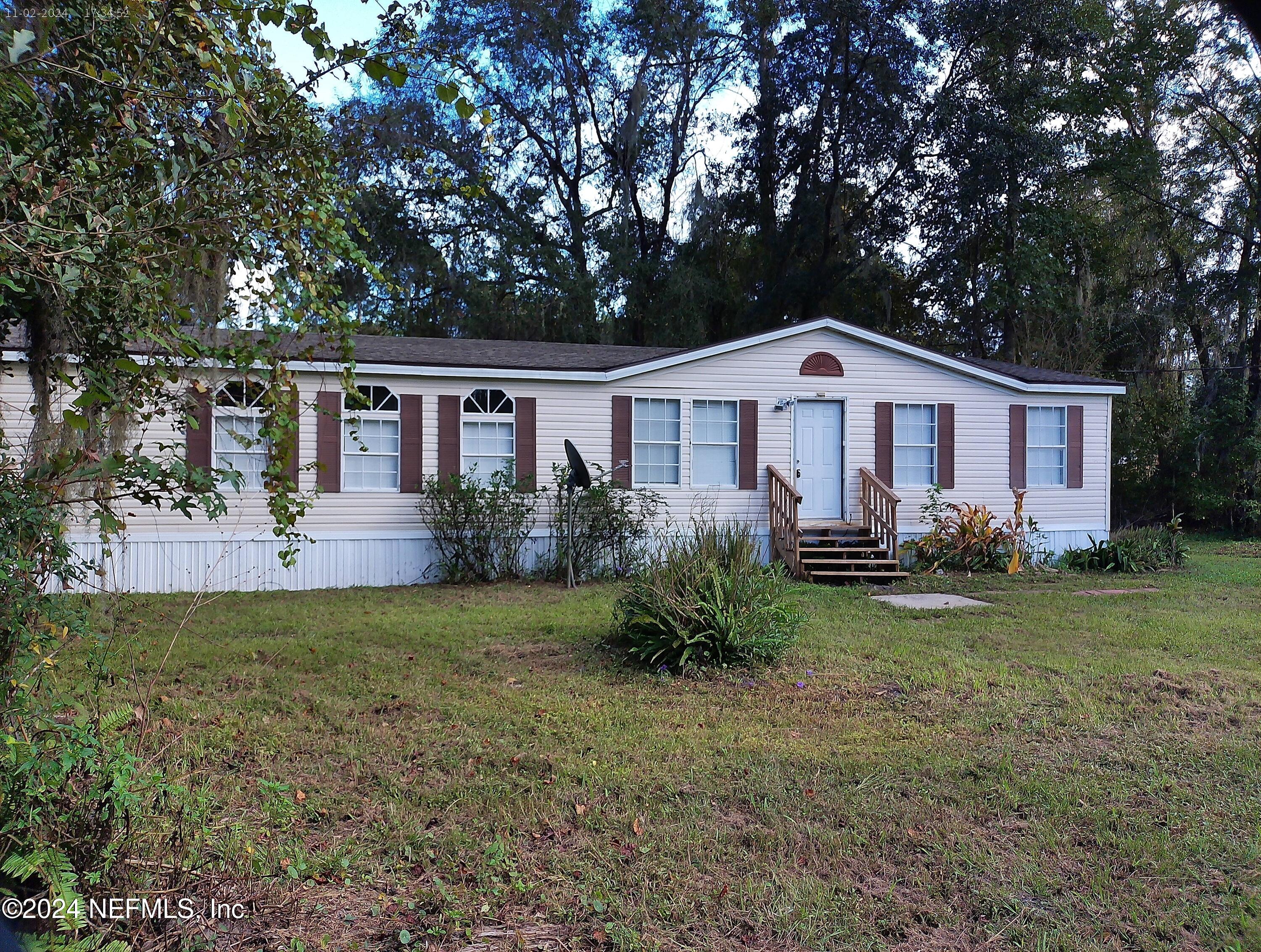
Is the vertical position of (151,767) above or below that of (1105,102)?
below

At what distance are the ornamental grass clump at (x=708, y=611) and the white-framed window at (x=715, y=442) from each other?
19.6 feet

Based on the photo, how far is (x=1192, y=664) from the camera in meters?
6.83

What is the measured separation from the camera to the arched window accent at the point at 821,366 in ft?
44.9

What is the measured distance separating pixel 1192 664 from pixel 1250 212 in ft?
66.0

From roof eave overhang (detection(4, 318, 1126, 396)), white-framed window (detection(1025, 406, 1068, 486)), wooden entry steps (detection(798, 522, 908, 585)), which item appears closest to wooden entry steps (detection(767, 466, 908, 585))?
wooden entry steps (detection(798, 522, 908, 585))

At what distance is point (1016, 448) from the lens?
14.5 m

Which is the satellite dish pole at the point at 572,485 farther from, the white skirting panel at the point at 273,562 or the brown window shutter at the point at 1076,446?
the brown window shutter at the point at 1076,446

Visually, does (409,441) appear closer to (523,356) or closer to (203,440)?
(523,356)

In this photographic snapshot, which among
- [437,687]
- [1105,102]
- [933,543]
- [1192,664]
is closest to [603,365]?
[933,543]

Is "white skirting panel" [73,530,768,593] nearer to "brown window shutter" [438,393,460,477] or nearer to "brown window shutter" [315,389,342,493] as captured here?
"brown window shutter" [315,389,342,493]

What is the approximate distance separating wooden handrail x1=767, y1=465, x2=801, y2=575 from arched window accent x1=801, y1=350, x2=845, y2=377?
168 centimetres

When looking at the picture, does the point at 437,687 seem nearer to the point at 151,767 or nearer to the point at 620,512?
the point at 151,767

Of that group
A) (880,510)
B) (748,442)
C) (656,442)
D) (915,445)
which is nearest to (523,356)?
(656,442)

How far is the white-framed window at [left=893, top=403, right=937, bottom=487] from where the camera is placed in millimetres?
14070
